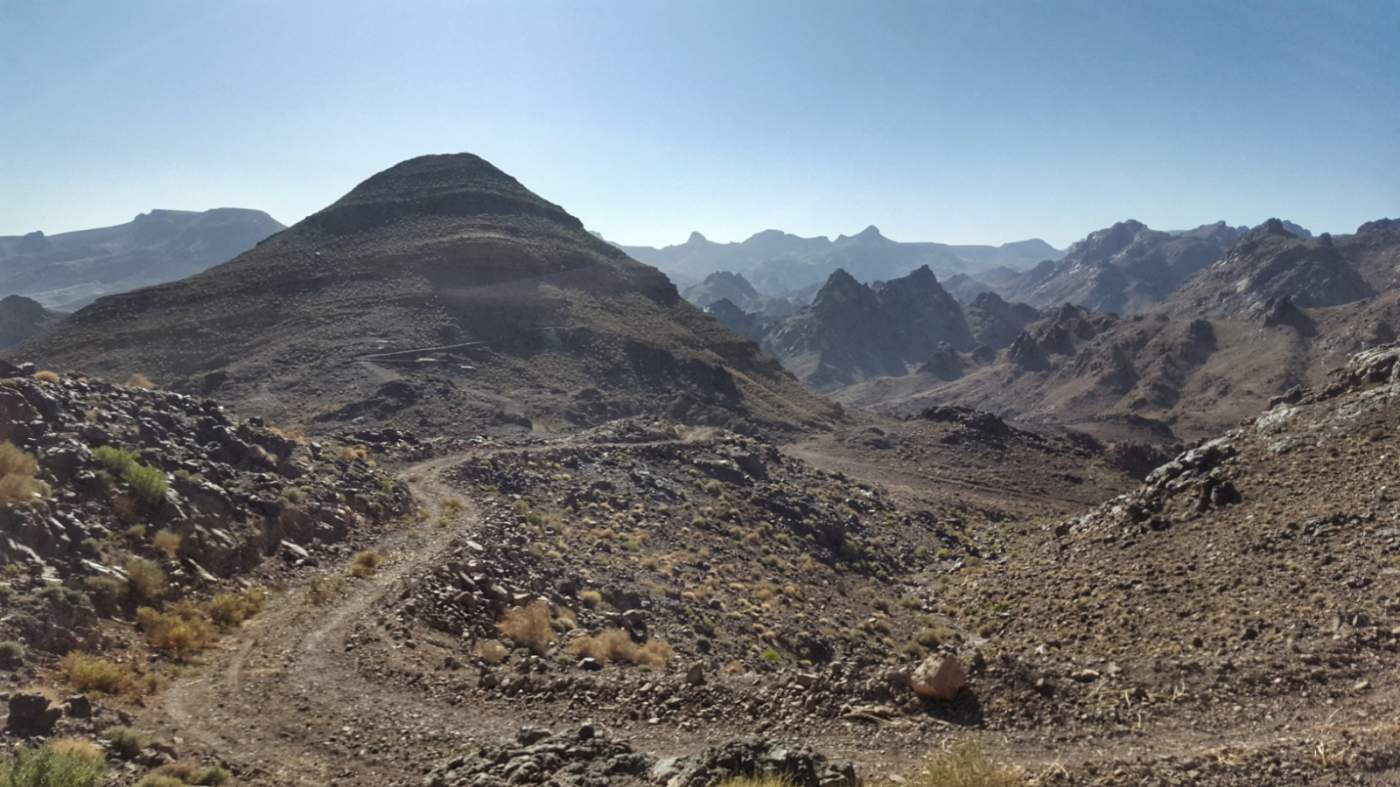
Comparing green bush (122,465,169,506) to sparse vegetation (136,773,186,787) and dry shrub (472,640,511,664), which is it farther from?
sparse vegetation (136,773,186,787)

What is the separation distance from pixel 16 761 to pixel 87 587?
5152 millimetres

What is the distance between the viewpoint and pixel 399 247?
76.1 m

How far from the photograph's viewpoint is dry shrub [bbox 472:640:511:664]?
13.7 metres

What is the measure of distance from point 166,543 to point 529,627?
20.7ft

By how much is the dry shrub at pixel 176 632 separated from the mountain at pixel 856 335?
485 ft

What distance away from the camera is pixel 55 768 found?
755cm

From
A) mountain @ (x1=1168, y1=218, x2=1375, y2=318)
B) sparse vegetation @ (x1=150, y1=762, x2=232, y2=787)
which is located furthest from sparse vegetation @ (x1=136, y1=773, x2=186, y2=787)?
mountain @ (x1=1168, y1=218, x2=1375, y2=318)

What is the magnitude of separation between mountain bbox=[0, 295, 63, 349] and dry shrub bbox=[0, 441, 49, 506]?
347 feet

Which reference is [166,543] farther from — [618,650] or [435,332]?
[435,332]

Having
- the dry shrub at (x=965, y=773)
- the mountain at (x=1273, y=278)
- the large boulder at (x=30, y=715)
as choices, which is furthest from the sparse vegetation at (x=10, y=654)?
the mountain at (x=1273, y=278)

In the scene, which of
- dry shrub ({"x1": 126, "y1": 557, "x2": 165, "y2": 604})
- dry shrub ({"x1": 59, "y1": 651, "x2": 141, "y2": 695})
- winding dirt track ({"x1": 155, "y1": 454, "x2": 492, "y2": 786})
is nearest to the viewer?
winding dirt track ({"x1": 155, "y1": 454, "x2": 492, "y2": 786})

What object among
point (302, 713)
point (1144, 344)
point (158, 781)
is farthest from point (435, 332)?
point (1144, 344)

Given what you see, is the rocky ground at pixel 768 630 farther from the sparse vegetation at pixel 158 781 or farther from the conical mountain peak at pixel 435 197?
the conical mountain peak at pixel 435 197

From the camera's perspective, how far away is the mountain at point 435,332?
169 ft
